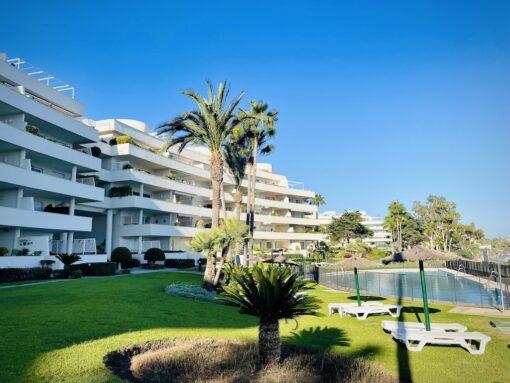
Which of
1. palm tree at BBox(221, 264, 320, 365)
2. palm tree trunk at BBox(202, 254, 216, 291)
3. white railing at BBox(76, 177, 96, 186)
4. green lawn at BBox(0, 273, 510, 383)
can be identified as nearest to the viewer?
green lawn at BBox(0, 273, 510, 383)

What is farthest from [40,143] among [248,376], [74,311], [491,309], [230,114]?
[491,309]

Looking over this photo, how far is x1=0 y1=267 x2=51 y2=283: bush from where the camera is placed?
23048 mm

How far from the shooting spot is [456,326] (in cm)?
1055

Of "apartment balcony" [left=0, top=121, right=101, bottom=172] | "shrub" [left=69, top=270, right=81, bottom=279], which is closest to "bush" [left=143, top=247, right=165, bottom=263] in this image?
"apartment balcony" [left=0, top=121, right=101, bottom=172]

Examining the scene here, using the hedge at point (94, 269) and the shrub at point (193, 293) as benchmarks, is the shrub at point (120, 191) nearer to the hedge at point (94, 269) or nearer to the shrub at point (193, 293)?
the hedge at point (94, 269)

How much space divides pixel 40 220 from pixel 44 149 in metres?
5.76

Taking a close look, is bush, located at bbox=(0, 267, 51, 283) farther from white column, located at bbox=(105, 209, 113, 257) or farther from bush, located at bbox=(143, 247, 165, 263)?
white column, located at bbox=(105, 209, 113, 257)

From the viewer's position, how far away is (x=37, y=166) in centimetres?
3331

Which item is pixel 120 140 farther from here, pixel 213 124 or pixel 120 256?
pixel 213 124

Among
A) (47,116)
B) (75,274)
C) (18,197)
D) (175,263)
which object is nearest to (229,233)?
(75,274)

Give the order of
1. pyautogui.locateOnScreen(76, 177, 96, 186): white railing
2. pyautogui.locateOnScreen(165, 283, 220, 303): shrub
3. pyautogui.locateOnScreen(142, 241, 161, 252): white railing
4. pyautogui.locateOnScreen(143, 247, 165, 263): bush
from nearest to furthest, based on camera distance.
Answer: pyautogui.locateOnScreen(165, 283, 220, 303): shrub, pyautogui.locateOnScreen(76, 177, 96, 186): white railing, pyautogui.locateOnScreen(143, 247, 165, 263): bush, pyautogui.locateOnScreen(142, 241, 161, 252): white railing

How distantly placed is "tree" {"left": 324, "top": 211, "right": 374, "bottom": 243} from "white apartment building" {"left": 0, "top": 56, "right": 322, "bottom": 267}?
3300 cm

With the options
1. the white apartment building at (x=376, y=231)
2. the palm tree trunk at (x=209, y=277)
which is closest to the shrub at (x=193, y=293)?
the palm tree trunk at (x=209, y=277)

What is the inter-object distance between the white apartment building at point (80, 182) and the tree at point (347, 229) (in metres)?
33.0
